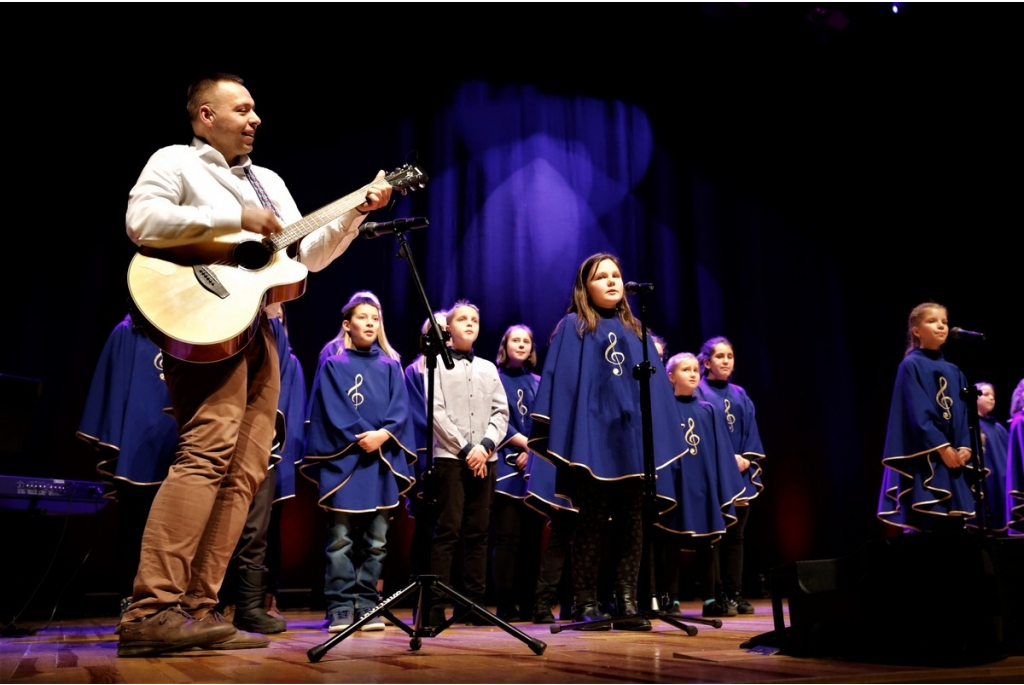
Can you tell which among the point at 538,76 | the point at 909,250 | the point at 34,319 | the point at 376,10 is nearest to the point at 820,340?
the point at 909,250

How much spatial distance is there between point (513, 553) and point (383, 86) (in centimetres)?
374

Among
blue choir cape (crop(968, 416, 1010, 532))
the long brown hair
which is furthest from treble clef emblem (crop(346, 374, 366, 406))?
blue choir cape (crop(968, 416, 1010, 532))

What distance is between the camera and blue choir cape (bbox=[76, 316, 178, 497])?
4.01 m

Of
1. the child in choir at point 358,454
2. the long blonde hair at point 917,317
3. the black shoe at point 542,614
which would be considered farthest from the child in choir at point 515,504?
the long blonde hair at point 917,317

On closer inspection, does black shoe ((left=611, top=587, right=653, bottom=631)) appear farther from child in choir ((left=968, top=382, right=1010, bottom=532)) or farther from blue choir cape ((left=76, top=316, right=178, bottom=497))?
child in choir ((left=968, top=382, right=1010, bottom=532))

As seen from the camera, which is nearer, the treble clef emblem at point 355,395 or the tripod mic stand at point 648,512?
the tripod mic stand at point 648,512

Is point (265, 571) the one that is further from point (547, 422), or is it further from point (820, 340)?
point (820, 340)

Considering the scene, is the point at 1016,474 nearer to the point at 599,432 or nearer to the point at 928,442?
the point at 928,442

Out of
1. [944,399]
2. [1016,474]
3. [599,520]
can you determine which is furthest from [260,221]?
[1016,474]

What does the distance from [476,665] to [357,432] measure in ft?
7.22

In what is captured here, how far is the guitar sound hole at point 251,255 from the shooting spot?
2609 mm

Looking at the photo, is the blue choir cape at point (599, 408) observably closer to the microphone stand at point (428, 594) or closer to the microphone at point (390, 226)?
the microphone stand at point (428, 594)

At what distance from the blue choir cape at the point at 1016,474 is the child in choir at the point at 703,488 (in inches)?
96.2

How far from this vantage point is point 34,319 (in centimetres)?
516
